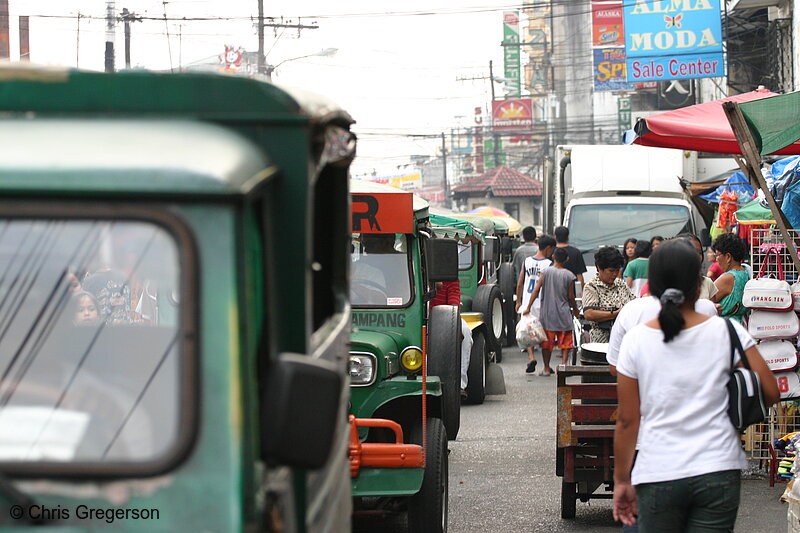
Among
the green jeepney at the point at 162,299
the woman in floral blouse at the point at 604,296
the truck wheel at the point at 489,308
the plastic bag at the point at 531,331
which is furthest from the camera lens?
the truck wheel at the point at 489,308

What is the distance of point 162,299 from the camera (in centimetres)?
282

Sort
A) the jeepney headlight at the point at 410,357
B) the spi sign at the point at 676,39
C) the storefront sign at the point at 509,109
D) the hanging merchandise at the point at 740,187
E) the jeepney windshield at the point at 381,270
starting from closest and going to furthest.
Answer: the jeepney headlight at the point at 410,357
the jeepney windshield at the point at 381,270
the hanging merchandise at the point at 740,187
the spi sign at the point at 676,39
the storefront sign at the point at 509,109

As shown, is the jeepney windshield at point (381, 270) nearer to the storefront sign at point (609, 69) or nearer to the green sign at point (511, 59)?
the storefront sign at point (609, 69)

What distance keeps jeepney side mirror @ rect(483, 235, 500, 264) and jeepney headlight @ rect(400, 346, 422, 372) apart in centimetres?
1211

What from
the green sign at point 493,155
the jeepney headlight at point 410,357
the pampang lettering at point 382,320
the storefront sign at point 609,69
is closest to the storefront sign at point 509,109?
the green sign at point 493,155

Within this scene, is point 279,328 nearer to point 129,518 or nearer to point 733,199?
point 129,518

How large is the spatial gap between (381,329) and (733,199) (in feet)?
31.5

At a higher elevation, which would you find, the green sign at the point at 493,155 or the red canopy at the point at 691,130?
the green sign at the point at 493,155

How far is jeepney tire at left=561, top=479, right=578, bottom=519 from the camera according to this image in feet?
24.4

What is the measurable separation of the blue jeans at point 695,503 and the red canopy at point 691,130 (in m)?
5.16

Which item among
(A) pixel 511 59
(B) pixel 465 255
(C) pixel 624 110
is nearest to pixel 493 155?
(A) pixel 511 59

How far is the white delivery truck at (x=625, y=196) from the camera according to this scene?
18.6 m

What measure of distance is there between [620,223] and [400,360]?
38.6 ft

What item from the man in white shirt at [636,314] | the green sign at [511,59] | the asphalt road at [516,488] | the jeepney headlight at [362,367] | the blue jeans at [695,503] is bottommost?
the asphalt road at [516,488]
